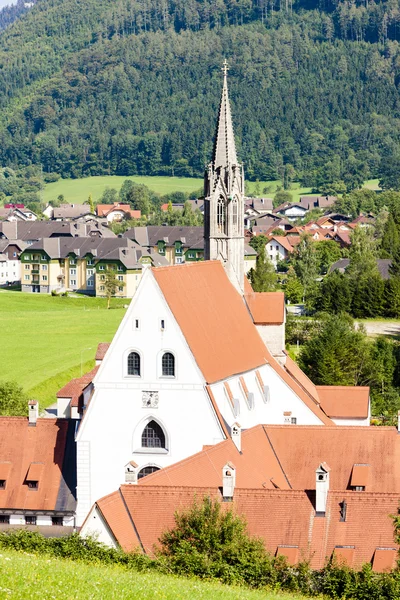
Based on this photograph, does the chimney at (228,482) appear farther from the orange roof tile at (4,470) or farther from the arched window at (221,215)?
the arched window at (221,215)

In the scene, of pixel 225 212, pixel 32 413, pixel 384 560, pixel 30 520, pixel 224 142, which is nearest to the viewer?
→ pixel 384 560

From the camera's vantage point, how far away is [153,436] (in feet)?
141

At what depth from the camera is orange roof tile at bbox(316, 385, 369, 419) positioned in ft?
187

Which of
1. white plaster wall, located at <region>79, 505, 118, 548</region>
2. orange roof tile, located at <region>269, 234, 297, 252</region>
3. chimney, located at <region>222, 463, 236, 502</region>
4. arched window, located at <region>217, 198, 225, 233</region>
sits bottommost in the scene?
white plaster wall, located at <region>79, 505, 118, 548</region>

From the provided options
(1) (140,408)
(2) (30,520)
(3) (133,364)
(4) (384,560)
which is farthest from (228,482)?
(2) (30,520)

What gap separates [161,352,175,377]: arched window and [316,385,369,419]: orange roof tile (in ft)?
52.3

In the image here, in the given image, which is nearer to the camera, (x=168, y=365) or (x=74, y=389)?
(x=168, y=365)

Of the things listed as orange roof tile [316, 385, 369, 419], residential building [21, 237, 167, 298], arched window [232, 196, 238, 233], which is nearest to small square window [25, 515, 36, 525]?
orange roof tile [316, 385, 369, 419]

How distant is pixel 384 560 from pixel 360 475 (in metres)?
8.56

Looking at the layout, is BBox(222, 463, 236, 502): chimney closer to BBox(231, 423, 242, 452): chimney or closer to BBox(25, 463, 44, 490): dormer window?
BBox(231, 423, 242, 452): chimney

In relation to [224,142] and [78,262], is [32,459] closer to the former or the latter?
[224,142]

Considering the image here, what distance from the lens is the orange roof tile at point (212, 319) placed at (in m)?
42.9

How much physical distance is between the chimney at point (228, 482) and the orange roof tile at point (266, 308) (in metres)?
19.8

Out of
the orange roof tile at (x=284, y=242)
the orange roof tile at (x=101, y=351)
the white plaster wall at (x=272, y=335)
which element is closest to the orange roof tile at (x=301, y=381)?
the white plaster wall at (x=272, y=335)
